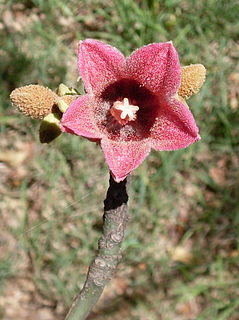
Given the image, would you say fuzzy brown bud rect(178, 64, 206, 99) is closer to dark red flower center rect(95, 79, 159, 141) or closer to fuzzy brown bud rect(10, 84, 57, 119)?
dark red flower center rect(95, 79, 159, 141)

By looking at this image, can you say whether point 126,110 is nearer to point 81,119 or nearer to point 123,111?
point 123,111

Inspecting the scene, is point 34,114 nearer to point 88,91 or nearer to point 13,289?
point 88,91

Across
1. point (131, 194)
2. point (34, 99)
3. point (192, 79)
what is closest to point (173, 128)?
point (192, 79)

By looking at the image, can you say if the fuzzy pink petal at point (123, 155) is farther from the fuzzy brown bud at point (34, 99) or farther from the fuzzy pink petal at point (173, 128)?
the fuzzy brown bud at point (34, 99)

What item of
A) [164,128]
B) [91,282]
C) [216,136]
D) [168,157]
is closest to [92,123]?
[164,128]

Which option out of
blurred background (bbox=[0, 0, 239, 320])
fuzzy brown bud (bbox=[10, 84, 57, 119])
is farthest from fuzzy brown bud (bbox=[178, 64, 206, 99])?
blurred background (bbox=[0, 0, 239, 320])

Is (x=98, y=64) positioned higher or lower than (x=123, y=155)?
higher

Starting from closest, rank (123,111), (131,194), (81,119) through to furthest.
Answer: (81,119) → (123,111) → (131,194)
